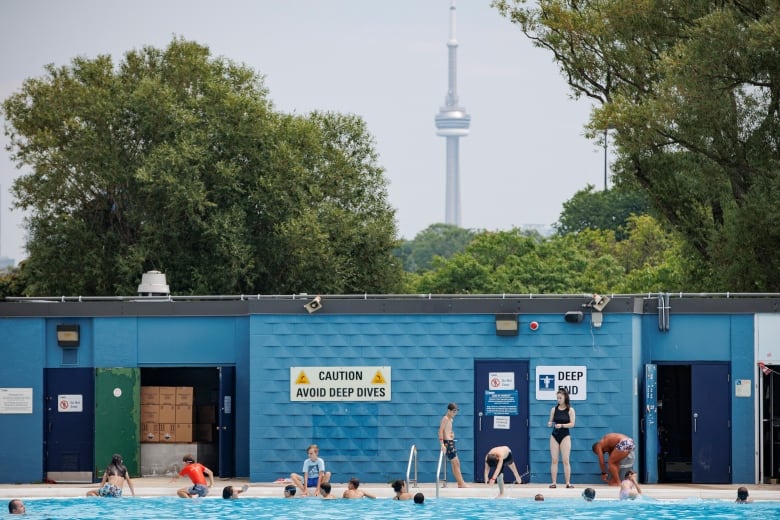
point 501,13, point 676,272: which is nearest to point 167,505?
point 501,13

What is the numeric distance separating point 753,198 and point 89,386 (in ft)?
59.5

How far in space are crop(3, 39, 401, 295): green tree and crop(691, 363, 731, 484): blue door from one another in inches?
1098

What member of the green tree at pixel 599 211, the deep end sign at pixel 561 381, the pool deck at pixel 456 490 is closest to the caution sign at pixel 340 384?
the pool deck at pixel 456 490

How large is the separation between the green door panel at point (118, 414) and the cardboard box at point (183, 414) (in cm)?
75

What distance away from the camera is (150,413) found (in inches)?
993

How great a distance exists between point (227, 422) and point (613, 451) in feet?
23.4

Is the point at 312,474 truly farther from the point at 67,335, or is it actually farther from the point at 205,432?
the point at 67,335

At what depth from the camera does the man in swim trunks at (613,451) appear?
75.4 feet

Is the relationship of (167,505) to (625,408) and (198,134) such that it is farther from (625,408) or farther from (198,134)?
(198,134)

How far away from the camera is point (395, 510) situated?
21.3m

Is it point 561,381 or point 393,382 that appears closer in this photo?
point 561,381

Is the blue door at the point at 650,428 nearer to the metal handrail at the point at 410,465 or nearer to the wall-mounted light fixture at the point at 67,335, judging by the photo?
the metal handrail at the point at 410,465

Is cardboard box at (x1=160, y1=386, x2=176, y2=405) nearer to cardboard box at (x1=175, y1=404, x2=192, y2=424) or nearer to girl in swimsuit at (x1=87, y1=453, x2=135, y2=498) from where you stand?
cardboard box at (x1=175, y1=404, x2=192, y2=424)

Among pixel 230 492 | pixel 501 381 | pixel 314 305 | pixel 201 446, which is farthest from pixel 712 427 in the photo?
pixel 201 446
